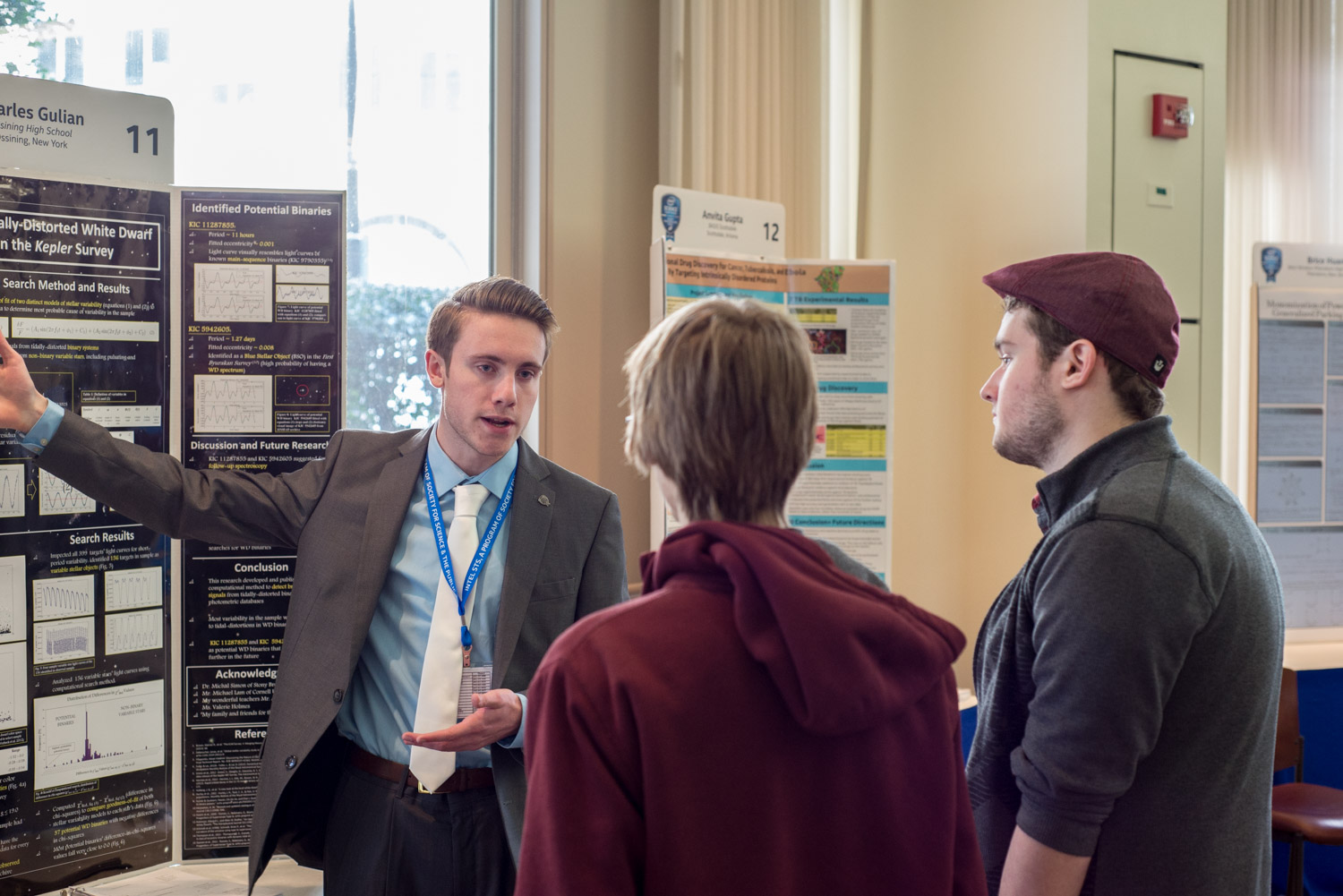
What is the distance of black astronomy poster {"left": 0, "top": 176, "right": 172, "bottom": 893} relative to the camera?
7.23 ft

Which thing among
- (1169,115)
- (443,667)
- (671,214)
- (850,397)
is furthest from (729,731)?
(1169,115)

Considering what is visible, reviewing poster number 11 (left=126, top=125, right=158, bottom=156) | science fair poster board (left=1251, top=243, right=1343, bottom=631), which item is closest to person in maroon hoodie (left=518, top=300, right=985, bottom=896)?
poster number 11 (left=126, top=125, right=158, bottom=156)

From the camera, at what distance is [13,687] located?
2205mm

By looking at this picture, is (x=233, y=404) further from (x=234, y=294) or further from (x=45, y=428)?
(x=45, y=428)

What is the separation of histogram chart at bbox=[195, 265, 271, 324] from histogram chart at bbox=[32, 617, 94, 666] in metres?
0.77

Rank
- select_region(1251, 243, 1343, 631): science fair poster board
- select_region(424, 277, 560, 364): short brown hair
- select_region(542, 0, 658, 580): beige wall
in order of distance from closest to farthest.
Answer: select_region(424, 277, 560, 364): short brown hair → select_region(542, 0, 658, 580): beige wall → select_region(1251, 243, 1343, 631): science fair poster board

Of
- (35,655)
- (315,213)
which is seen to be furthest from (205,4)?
(35,655)

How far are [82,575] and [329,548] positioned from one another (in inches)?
27.6

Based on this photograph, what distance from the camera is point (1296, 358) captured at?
4215 millimetres

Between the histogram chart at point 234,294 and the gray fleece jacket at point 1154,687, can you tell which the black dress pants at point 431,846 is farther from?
the histogram chart at point 234,294

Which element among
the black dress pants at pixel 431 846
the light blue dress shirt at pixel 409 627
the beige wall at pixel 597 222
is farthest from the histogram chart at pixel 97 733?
the beige wall at pixel 597 222

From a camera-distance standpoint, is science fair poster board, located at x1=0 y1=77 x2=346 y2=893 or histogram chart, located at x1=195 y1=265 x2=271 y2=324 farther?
histogram chart, located at x1=195 y1=265 x2=271 y2=324

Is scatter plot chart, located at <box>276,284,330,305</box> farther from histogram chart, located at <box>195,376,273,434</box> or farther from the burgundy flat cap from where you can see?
the burgundy flat cap

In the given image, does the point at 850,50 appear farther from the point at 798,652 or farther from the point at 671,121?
the point at 798,652
